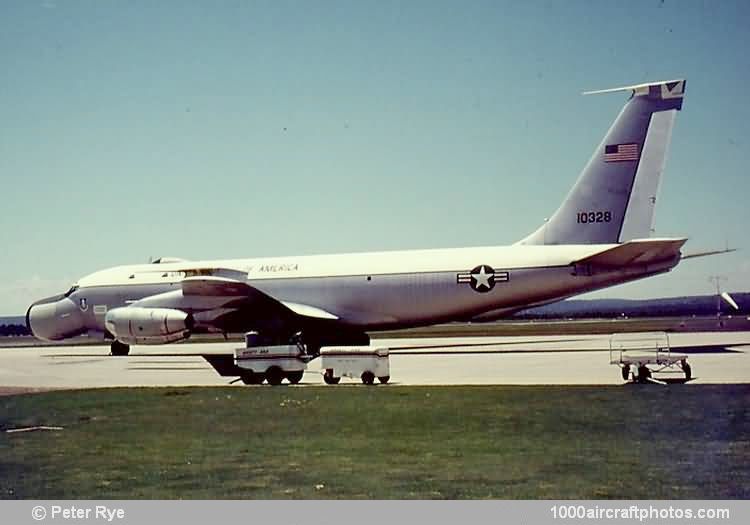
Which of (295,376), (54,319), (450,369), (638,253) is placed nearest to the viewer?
(295,376)

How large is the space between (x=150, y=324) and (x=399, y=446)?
18.9 metres

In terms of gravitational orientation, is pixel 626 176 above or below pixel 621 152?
below

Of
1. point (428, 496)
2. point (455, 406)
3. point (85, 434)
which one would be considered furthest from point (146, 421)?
point (428, 496)

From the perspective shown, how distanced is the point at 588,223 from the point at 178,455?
1877 centimetres

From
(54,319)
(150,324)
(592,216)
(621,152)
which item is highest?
(621,152)

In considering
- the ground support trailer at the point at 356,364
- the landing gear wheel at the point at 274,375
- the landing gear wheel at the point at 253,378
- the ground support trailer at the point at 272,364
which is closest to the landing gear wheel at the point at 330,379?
the ground support trailer at the point at 356,364

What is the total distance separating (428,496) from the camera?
6656mm

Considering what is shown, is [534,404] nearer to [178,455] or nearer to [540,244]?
[178,455]

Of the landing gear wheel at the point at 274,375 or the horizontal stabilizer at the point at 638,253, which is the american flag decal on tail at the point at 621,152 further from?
the landing gear wheel at the point at 274,375

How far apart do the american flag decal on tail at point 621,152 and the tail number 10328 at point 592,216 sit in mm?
1620

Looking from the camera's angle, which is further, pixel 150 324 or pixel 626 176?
pixel 150 324

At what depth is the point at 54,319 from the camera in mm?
32469

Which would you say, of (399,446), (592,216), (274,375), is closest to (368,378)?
(274,375)

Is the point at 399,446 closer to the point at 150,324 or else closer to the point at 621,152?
the point at 621,152
